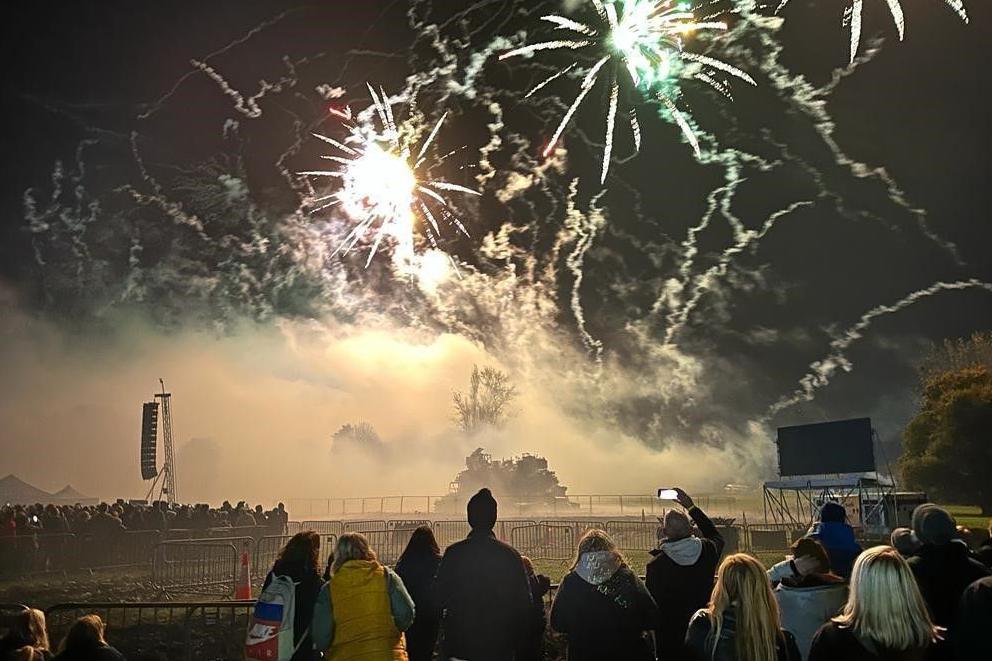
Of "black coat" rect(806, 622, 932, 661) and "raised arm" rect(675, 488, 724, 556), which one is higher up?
"raised arm" rect(675, 488, 724, 556)

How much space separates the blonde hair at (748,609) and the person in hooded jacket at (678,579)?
1.59 m

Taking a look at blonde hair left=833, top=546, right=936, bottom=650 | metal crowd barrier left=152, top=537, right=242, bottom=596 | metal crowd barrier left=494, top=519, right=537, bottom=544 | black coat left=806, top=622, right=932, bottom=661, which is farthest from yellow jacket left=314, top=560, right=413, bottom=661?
metal crowd barrier left=494, top=519, right=537, bottom=544

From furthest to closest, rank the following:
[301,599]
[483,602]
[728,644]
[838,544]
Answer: [838,544], [301,599], [483,602], [728,644]

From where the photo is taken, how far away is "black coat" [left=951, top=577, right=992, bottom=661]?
408cm

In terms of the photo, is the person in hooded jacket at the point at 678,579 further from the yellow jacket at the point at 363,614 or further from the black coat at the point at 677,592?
the yellow jacket at the point at 363,614

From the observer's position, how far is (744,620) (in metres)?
4.18

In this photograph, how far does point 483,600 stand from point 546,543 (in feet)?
80.0

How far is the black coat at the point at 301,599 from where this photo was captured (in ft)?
19.3

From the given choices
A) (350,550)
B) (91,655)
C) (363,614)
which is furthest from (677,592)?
(91,655)

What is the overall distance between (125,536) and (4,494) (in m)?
137

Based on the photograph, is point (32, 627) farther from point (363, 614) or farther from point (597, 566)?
point (597, 566)

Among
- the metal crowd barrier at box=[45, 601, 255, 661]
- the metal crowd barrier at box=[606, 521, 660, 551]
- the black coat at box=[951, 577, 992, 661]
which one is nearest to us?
the black coat at box=[951, 577, 992, 661]

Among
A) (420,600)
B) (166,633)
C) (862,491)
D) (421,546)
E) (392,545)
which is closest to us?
(420,600)

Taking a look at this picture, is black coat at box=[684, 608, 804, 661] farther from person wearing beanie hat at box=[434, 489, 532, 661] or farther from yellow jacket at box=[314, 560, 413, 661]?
yellow jacket at box=[314, 560, 413, 661]
